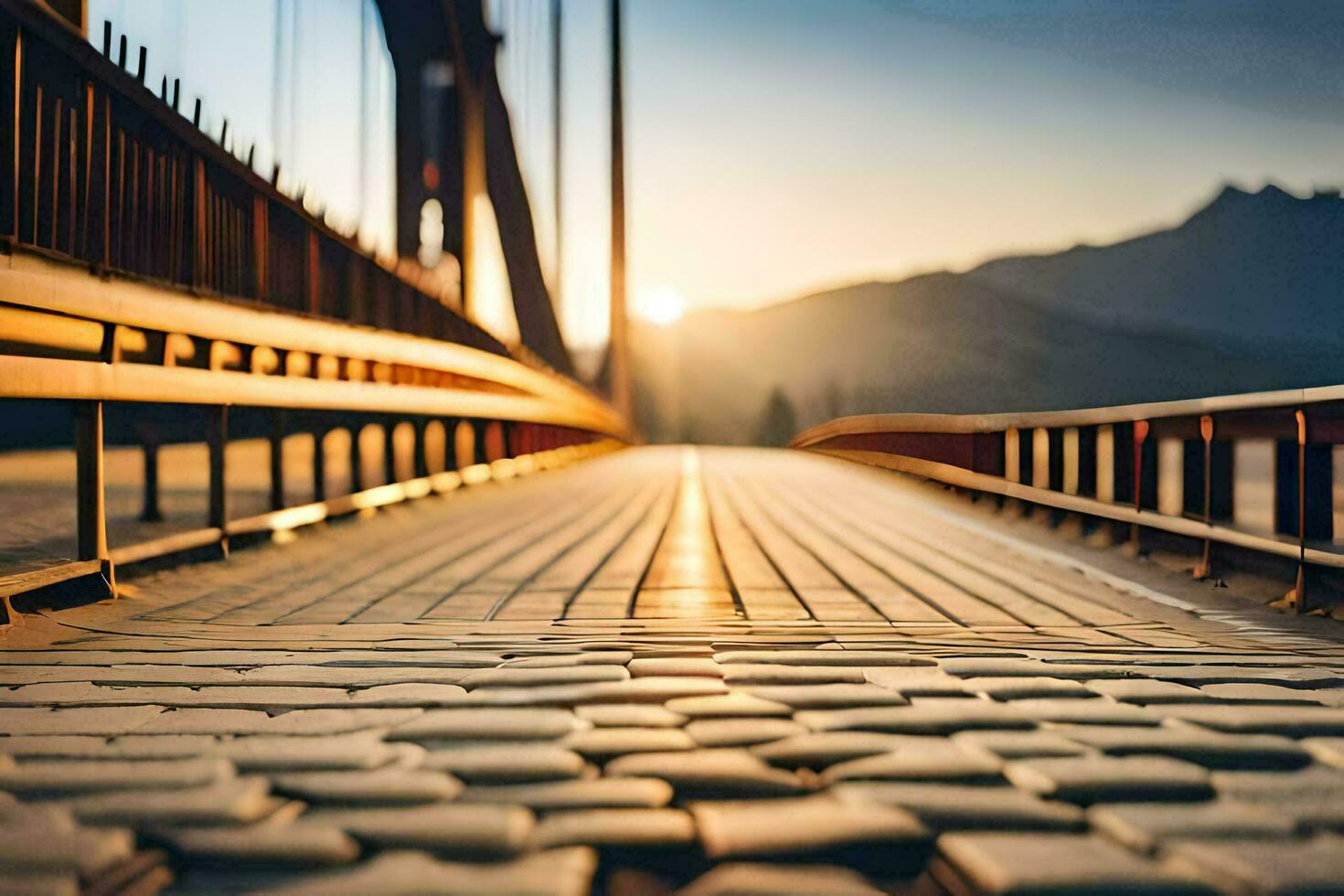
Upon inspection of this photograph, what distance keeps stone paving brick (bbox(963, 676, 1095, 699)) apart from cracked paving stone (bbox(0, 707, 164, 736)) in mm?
1446

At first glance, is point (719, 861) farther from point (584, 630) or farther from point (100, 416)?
point (100, 416)

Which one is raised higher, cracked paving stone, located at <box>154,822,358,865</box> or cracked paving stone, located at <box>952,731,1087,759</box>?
cracked paving stone, located at <box>952,731,1087,759</box>

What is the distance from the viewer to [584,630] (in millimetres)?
2824

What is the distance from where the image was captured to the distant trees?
97562mm

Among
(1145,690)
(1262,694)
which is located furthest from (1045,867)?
(1262,694)

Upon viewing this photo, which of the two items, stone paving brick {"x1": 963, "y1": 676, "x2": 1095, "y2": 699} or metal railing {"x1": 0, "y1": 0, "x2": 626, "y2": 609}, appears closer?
stone paving brick {"x1": 963, "y1": 676, "x2": 1095, "y2": 699}

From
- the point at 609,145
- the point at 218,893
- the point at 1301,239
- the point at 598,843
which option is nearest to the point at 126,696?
the point at 218,893

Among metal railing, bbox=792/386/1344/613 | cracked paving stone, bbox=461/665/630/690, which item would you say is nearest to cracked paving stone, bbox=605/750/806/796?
cracked paving stone, bbox=461/665/630/690

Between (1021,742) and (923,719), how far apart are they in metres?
0.18

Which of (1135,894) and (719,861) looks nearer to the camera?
(1135,894)

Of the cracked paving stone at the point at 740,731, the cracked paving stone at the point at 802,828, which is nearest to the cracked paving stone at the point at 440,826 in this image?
the cracked paving stone at the point at 802,828

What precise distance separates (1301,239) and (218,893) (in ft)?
662

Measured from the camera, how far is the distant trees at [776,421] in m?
97.6

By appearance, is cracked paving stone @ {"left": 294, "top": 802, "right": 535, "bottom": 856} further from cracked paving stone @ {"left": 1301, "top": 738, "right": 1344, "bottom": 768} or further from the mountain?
the mountain
